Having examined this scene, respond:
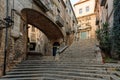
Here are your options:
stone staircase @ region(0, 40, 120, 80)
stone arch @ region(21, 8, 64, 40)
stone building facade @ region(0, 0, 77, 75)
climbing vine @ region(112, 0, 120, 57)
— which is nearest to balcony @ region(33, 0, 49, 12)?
stone building facade @ region(0, 0, 77, 75)

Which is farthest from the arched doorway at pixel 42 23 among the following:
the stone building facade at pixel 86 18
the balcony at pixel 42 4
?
the stone building facade at pixel 86 18

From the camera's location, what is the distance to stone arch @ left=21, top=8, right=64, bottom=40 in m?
16.4

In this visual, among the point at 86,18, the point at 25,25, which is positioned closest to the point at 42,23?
the point at 25,25

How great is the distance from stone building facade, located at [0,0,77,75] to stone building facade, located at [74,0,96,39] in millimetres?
11857

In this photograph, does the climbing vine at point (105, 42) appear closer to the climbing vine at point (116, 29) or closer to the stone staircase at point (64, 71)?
the climbing vine at point (116, 29)

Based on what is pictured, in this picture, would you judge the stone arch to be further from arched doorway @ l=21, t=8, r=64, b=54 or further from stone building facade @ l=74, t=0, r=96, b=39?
stone building facade @ l=74, t=0, r=96, b=39

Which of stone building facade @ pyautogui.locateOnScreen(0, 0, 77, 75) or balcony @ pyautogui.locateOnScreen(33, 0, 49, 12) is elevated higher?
balcony @ pyautogui.locateOnScreen(33, 0, 49, 12)

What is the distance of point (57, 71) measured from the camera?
11461mm

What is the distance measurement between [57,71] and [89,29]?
86.6 ft

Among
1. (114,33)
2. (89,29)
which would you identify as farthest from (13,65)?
(89,29)

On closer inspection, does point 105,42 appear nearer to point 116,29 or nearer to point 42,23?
point 116,29

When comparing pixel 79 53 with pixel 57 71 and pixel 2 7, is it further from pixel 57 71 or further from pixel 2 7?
pixel 2 7

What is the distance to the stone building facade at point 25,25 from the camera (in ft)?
39.1

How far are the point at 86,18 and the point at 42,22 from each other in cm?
2144
